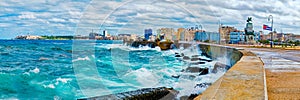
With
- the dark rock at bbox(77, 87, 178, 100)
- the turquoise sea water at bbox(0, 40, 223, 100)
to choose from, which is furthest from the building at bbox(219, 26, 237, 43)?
the dark rock at bbox(77, 87, 178, 100)

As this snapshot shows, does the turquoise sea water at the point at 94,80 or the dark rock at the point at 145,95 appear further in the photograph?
the turquoise sea water at the point at 94,80

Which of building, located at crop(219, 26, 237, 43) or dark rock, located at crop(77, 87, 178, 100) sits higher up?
building, located at crop(219, 26, 237, 43)

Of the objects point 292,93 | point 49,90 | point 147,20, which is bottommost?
point 49,90

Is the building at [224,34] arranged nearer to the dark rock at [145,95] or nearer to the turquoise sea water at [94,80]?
the turquoise sea water at [94,80]

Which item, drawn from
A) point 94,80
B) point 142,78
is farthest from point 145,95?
point 94,80

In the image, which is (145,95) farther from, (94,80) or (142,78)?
(94,80)

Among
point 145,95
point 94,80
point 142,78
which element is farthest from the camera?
point 142,78

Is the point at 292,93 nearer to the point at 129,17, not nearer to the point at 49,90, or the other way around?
the point at 129,17

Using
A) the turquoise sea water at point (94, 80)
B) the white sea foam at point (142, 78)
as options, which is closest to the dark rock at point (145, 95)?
the turquoise sea water at point (94, 80)

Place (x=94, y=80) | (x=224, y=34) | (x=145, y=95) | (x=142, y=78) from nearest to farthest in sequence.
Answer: (x=145, y=95) < (x=94, y=80) < (x=142, y=78) < (x=224, y=34)

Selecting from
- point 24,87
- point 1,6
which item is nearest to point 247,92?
point 24,87

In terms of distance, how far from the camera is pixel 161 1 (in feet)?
16.4

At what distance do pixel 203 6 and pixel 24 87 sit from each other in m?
11.1

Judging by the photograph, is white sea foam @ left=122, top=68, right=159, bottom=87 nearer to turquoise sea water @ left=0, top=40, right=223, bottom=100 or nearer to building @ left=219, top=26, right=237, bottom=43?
turquoise sea water @ left=0, top=40, right=223, bottom=100
